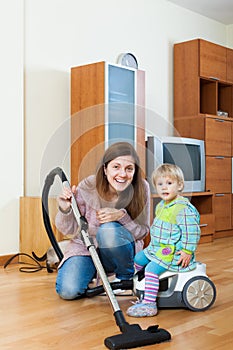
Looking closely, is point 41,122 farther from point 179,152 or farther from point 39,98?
point 179,152

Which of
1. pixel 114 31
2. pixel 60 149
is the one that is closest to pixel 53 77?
pixel 114 31

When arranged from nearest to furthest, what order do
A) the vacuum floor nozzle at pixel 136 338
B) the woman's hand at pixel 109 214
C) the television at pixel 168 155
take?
the television at pixel 168 155
the woman's hand at pixel 109 214
the vacuum floor nozzle at pixel 136 338

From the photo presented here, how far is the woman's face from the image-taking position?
162cm

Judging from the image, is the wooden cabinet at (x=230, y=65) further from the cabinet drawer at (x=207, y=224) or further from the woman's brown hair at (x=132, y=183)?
the woman's brown hair at (x=132, y=183)

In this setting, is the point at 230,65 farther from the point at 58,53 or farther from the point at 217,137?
the point at 58,53

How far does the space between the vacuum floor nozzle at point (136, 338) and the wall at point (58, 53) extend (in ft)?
4.14

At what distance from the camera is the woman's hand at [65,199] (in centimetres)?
202

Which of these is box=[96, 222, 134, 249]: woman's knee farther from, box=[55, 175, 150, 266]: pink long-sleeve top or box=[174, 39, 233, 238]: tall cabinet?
box=[174, 39, 233, 238]: tall cabinet

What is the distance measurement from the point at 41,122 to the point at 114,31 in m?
1.19

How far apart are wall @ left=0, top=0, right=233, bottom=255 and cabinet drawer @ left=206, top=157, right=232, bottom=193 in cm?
65

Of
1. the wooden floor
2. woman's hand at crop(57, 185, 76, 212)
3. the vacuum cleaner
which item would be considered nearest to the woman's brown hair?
the vacuum cleaner

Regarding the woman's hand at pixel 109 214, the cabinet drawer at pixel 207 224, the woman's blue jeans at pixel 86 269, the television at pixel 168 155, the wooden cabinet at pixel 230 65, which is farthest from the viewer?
the wooden cabinet at pixel 230 65

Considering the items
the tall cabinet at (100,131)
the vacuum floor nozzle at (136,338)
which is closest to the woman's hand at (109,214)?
the tall cabinet at (100,131)

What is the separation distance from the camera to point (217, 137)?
507 cm
